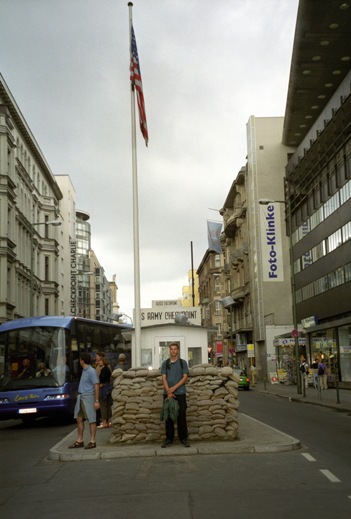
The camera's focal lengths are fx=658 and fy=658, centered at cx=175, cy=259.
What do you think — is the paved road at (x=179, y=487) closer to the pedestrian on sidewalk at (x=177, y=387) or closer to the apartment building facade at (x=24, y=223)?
the pedestrian on sidewalk at (x=177, y=387)

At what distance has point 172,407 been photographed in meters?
11.4

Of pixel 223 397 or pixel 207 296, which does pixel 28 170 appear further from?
Result: pixel 207 296

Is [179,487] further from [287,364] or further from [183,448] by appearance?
[287,364]

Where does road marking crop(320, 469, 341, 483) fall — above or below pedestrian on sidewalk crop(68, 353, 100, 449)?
below

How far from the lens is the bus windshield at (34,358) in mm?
19047

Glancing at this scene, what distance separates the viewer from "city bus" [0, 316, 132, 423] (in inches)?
730

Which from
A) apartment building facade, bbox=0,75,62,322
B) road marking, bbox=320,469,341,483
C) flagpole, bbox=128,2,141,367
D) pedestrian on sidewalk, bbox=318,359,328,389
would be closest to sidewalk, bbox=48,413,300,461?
road marking, bbox=320,469,341,483

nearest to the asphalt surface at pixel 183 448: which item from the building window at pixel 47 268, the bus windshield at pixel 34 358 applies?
the bus windshield at pixel 34 358

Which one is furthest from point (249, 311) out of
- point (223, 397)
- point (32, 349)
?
point (223, 397)

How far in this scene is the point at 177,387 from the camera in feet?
37.6

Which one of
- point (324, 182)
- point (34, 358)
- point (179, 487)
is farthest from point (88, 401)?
point (324, 182)

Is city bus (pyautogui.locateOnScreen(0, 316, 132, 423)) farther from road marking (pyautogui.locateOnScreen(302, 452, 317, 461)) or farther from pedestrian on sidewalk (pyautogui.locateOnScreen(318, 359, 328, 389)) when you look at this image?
pedestrian on sidewalk (pyautogui.locateOnScreen(318, 359, 328, 389))

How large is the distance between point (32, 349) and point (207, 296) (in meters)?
90.6

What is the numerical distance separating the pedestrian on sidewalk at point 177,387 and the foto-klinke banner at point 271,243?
1545 inches
